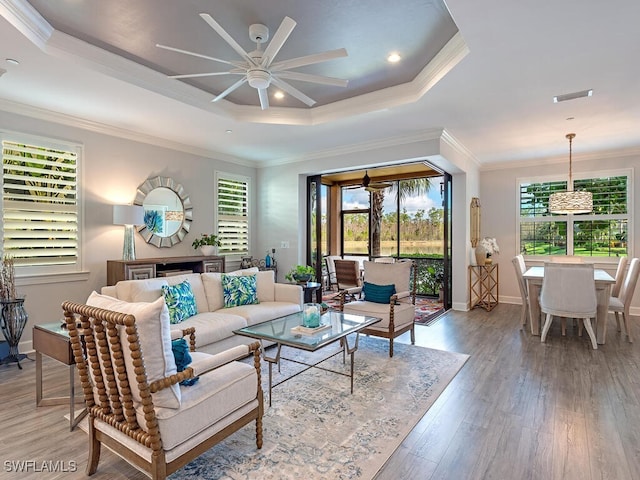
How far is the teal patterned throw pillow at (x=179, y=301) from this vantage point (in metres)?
3.47

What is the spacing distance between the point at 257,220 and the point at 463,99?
14.9ft

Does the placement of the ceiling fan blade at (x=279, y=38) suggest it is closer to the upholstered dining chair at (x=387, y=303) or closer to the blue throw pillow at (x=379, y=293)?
the upholstered dining chair at (x=387, y=303)

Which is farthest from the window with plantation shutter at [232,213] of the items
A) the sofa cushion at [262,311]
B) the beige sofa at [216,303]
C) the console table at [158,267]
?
the sofa cushion at [262,311]

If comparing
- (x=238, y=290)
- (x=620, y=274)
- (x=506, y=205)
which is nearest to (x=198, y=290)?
(x=238, y=290)

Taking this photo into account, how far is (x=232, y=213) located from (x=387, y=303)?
3.65 metres

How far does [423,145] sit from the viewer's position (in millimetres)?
5137

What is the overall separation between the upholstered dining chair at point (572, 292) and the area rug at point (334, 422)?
5.09 ft

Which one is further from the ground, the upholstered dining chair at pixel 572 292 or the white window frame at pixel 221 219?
the white window frame at pixel 221 219

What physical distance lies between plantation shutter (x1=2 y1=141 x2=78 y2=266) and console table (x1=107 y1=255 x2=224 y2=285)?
1.69ft

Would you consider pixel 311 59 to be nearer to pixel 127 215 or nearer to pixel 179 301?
pixel 179 301

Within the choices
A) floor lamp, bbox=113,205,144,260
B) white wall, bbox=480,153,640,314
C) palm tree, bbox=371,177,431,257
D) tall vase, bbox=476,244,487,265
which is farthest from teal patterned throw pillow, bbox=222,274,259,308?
white wall, bbox=480,153,640,314

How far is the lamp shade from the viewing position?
15.2 feet

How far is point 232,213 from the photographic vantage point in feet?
22.0

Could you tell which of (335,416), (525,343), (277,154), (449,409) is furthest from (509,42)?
(277,154)
